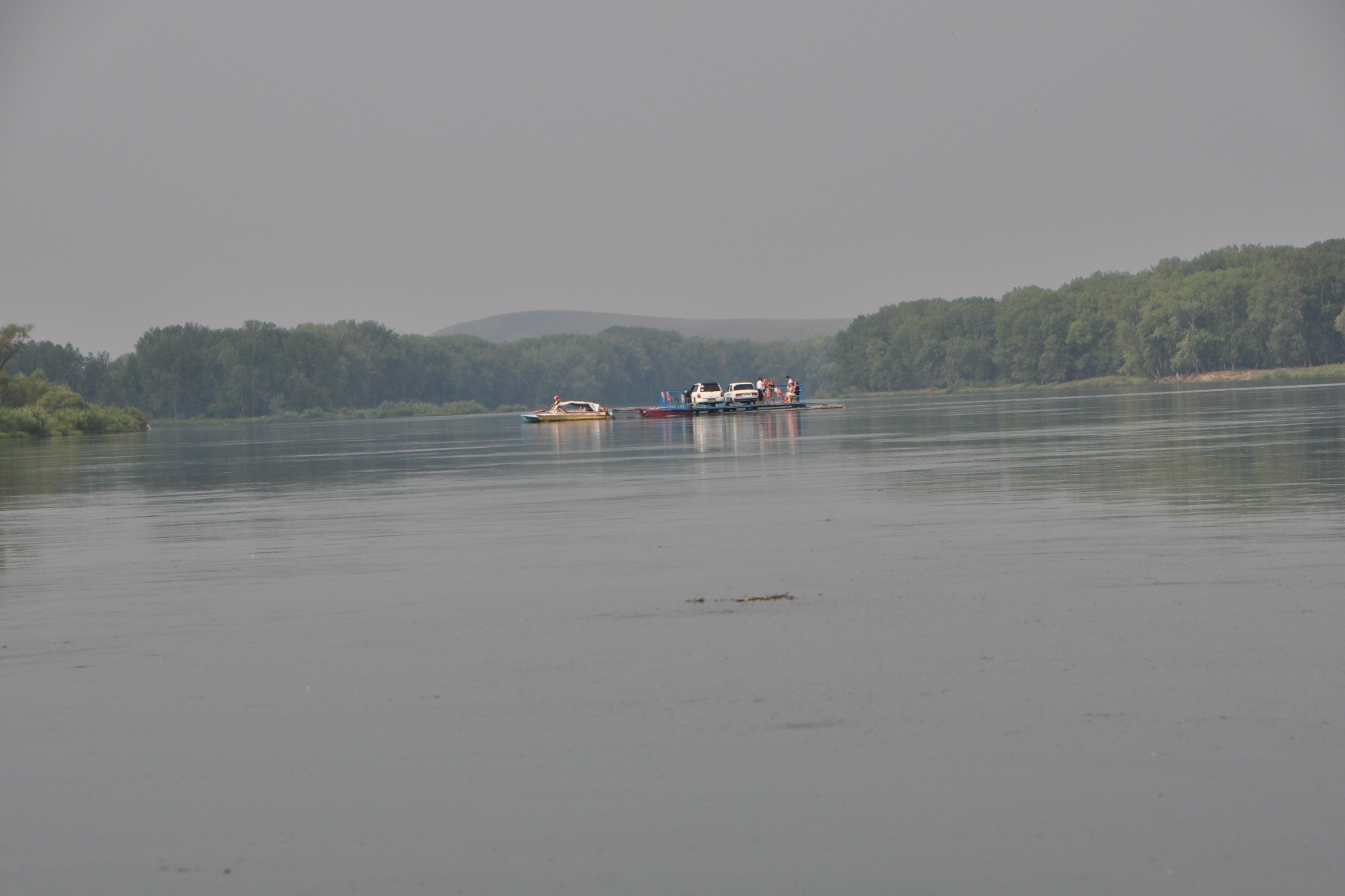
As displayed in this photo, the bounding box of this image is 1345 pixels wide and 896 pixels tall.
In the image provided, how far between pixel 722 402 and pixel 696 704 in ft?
257

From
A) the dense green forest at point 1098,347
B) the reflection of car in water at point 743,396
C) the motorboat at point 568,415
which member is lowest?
the motorboat at point 568,415

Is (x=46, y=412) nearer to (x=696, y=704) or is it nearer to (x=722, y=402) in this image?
(x=722, y=402)

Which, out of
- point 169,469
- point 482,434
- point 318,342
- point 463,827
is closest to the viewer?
point 463,827

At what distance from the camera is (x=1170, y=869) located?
16.8 ft

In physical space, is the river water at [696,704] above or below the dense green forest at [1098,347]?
below

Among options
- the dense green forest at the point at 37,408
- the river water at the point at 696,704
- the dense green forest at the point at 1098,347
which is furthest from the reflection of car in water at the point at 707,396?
the dense green forest at the point at 1098,347

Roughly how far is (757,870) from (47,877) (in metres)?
2.92

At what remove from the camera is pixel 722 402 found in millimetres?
85938

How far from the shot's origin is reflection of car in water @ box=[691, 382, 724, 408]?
8562 cm

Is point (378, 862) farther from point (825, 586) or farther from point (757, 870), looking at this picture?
point (825, 586)

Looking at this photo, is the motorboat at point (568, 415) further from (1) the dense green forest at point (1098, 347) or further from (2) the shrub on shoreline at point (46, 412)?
(1) the dense green forest at point (1098, 347)

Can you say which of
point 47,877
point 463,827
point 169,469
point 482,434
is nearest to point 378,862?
point 463,827

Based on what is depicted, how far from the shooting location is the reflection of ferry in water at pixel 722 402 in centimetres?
8444

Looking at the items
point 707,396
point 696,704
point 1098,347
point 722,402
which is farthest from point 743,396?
point 1098,347
